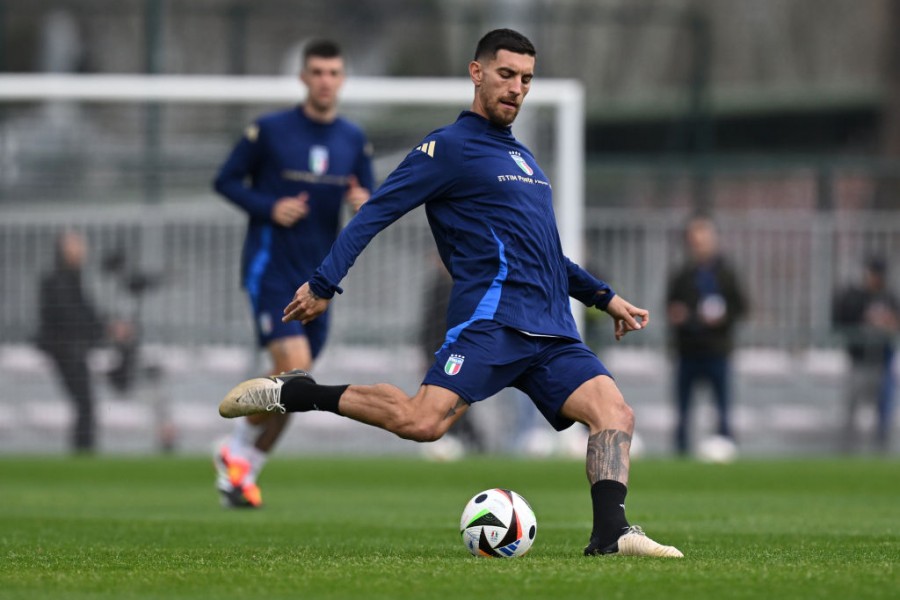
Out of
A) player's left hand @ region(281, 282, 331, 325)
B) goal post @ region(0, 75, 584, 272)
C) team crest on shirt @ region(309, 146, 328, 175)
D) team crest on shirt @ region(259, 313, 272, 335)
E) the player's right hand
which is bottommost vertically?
team crest on shirt @ region(259, 313, 272, 335)

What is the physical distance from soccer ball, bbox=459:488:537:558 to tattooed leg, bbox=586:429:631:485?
0.34 meters

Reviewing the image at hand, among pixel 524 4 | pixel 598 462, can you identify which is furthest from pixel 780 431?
pixel 598 462

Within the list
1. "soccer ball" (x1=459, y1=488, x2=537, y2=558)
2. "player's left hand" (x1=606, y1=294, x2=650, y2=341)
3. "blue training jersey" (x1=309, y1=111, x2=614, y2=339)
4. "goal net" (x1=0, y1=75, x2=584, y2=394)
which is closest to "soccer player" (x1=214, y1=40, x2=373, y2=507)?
"player's left hand" (x1=606, y1=294, x2=650, y2=341)

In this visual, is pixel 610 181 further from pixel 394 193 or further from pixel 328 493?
pixel 394 193

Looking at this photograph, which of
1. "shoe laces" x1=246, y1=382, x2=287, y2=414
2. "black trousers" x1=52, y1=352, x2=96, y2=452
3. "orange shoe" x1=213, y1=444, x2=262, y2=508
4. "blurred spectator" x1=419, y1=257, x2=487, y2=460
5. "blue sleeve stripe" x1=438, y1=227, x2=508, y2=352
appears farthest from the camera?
"blurred spectator" x1=419, y1=257, x2=487, y2=460

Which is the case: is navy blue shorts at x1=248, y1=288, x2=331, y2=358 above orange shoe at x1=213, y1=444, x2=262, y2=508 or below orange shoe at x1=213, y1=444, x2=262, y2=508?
above

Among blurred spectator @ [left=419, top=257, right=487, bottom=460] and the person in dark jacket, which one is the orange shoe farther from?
blurred spectator @ [left=419, top=257, right=487, bottom=460]

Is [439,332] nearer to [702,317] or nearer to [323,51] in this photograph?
[702,317]

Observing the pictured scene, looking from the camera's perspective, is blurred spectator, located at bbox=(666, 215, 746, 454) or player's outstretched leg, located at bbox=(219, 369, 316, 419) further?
blurred spectator, located at bbox=(666, 215, 746, 454)

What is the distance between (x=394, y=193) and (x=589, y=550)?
1.73 metres

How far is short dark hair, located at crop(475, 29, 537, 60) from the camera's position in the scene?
300 inches

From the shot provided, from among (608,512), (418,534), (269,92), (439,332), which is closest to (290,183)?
(418,534)

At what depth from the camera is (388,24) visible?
2853cm

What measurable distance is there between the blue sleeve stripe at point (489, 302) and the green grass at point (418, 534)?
3.16ft
